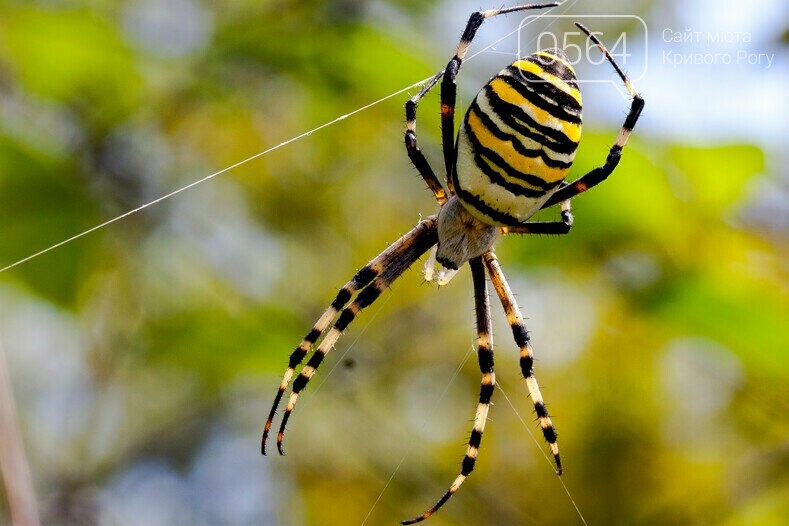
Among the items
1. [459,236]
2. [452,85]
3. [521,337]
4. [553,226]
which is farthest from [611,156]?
[521,337]

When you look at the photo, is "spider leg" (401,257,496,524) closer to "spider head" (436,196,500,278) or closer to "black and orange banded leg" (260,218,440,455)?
"spider head" (436,196,500,278)

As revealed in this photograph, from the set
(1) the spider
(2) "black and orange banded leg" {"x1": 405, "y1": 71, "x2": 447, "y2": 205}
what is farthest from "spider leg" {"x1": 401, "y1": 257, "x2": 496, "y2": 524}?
(2) "black and orange banded leg" {"x1": 405, "y1": 71, "x2": 447, "y2": 205}

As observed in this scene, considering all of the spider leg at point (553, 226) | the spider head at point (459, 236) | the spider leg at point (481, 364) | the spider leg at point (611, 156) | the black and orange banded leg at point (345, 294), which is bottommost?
the spider leg at point (481, 364)

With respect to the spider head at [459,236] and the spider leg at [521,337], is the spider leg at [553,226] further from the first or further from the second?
the spider leg at [521,337]

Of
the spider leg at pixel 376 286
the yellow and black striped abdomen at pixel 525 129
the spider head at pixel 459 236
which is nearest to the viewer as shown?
the yellow and black striped abdomen at pixel 525 129

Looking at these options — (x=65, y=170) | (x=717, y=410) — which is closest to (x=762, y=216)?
(x=717, y=410)

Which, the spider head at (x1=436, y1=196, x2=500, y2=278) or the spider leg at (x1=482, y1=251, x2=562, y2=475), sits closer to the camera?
the spider head at (x1=436, y1=196, x2=500, y2=278)

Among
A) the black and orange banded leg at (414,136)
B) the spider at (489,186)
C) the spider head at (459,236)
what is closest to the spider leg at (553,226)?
the spider at (489,186)

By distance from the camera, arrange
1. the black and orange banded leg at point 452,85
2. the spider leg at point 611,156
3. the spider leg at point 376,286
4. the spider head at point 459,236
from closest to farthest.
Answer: the spider leg at point 611,156 < the black and orange banded leg at point 452,85 < the spider head at point 459,236 < the spider leg at point 376,286
